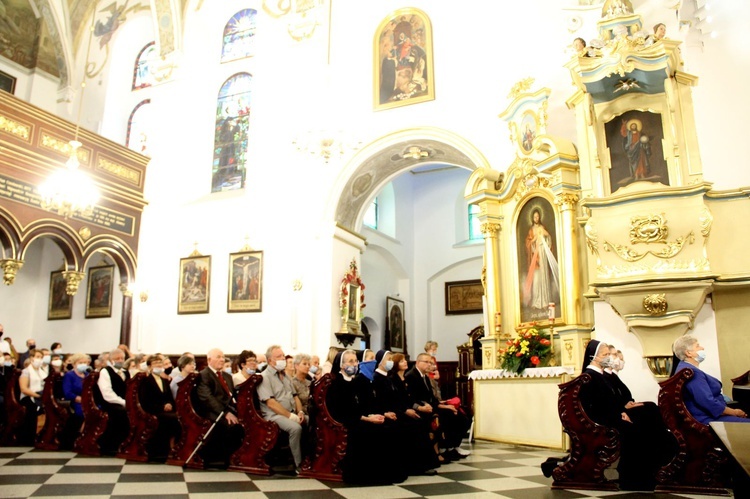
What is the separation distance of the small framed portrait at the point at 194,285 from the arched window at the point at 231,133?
176 centimetres

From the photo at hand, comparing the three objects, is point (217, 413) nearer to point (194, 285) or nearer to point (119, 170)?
point (194, 285)

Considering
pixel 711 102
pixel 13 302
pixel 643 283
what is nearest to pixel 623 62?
pixel 711 102

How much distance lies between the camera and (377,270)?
1716 cm

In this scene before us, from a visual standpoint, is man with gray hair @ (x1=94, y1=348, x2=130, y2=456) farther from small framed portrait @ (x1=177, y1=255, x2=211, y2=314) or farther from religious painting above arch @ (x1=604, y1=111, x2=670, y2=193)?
religious painting above arch @ (x1=604, y1=111, x2=670, y2=193)

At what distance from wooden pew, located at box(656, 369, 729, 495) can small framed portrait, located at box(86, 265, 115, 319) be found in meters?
13.2

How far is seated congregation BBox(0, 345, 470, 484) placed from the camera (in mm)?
5672

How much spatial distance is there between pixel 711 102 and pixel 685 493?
241 inches

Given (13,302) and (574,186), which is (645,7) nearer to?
(574,186)

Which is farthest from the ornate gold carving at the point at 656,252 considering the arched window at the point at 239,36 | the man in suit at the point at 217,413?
the arched window at the point at 239,36

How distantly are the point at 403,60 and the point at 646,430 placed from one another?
9357 mm

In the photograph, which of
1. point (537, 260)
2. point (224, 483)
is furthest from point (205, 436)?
point (537, 260)

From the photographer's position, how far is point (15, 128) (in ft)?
37.5

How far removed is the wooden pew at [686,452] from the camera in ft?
15.2

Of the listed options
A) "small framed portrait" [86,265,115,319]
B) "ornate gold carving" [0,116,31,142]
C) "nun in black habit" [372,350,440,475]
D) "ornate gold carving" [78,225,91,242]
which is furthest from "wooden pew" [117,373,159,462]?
"small framed portrait" [86,265,115,319]
